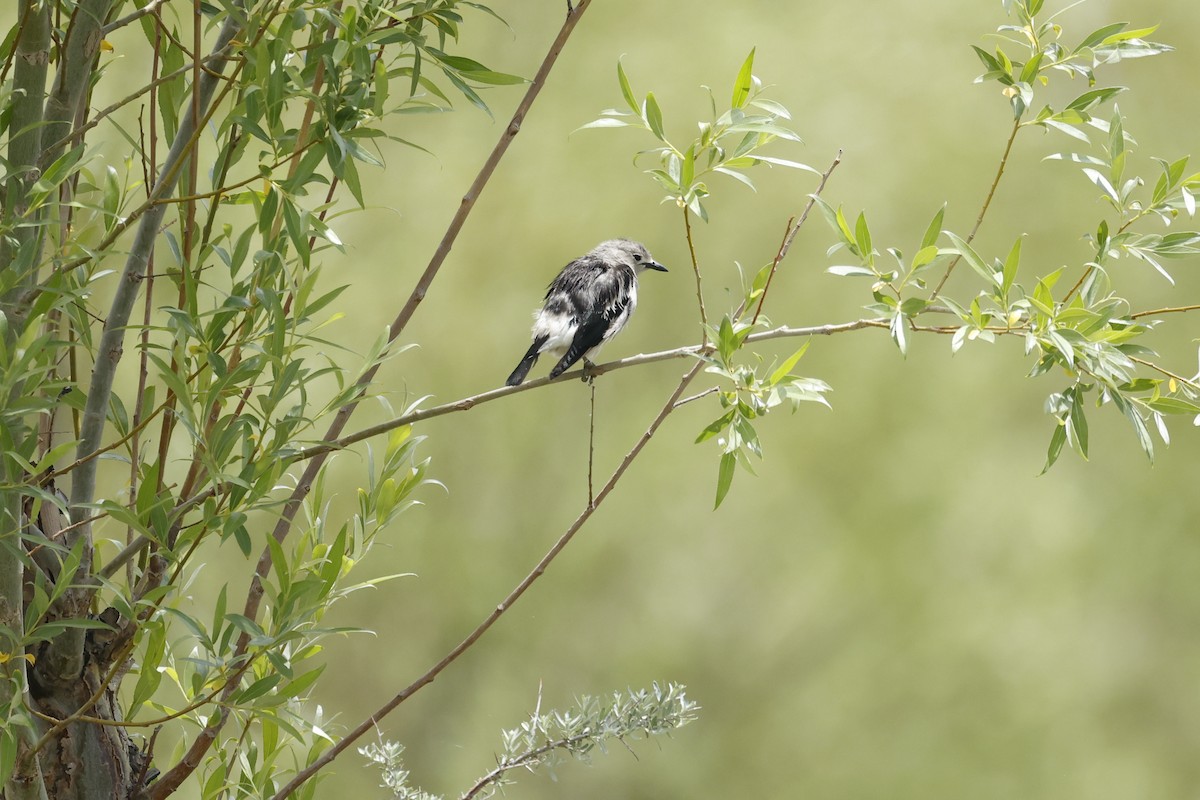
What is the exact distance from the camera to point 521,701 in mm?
2234

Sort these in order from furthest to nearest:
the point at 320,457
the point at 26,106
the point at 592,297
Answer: the point at 592,297
the point at 320,457
the point at 26,106

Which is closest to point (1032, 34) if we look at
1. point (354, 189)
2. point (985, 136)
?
point (354, 189)

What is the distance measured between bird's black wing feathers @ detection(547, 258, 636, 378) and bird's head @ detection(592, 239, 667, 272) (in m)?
0.07

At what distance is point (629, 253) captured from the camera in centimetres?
203

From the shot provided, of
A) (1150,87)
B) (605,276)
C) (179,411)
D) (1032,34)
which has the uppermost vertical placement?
(1150,87)

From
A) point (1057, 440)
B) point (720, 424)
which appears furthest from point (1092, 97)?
point (720, 424)

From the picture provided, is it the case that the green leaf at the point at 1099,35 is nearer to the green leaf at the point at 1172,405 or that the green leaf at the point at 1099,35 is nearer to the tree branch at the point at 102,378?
the green leaf at the point at 1172,405

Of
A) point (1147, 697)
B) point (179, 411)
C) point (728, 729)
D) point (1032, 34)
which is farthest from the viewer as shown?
point (728, 729)

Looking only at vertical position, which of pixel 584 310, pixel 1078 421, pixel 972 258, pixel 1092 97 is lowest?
pixel 1078 421

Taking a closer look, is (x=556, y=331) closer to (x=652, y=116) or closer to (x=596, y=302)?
(x=596, y=302)

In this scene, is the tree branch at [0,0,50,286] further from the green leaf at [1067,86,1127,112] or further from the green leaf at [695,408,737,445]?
the green leaf at [1067,86,1127,112]

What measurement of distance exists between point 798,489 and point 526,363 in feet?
2.55

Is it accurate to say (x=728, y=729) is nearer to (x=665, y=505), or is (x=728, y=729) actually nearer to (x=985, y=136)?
(x=665, y=505)

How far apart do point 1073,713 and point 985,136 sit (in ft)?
3.88
